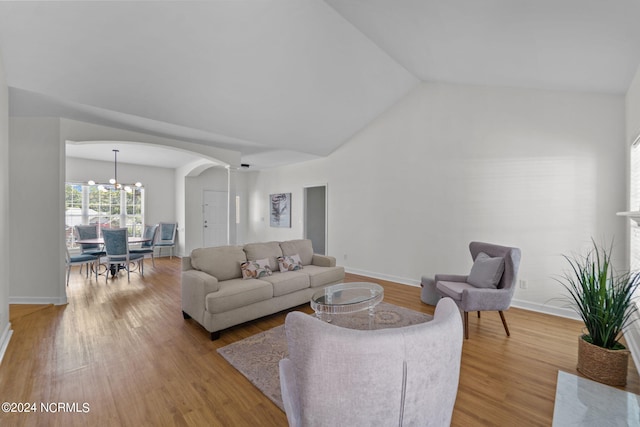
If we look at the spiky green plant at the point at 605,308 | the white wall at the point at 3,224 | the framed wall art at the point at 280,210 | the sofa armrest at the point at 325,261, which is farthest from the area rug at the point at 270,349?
the framed wall art at the point at 280,210

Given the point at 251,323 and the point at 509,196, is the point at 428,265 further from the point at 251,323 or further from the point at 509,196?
the point at 251,323

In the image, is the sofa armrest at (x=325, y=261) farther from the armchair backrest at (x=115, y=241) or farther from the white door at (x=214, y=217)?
the white door at (x=214, y=217)

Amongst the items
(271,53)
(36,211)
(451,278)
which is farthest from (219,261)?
(451,278)

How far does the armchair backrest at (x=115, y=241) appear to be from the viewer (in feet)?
15.2

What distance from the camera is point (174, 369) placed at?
2.18 m

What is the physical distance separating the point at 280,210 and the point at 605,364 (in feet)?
20.6

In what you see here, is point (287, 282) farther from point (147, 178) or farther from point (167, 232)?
point (147, 178)

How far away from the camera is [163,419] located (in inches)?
65.4

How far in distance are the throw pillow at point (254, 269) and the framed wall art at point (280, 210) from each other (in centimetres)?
355

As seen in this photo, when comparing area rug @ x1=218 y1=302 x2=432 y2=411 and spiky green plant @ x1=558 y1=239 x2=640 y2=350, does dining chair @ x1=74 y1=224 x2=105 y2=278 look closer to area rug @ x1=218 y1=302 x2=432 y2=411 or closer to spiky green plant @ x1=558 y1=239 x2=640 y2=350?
area rug @ x1=218 y1=302 x2=432 y2=411

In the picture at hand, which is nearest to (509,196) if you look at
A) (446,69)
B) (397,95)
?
(446,69)

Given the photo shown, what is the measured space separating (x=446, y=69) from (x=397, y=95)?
3.62 ft

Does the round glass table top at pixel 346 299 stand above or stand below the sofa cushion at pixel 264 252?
below

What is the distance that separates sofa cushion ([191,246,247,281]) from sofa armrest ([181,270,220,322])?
109 millimetres
